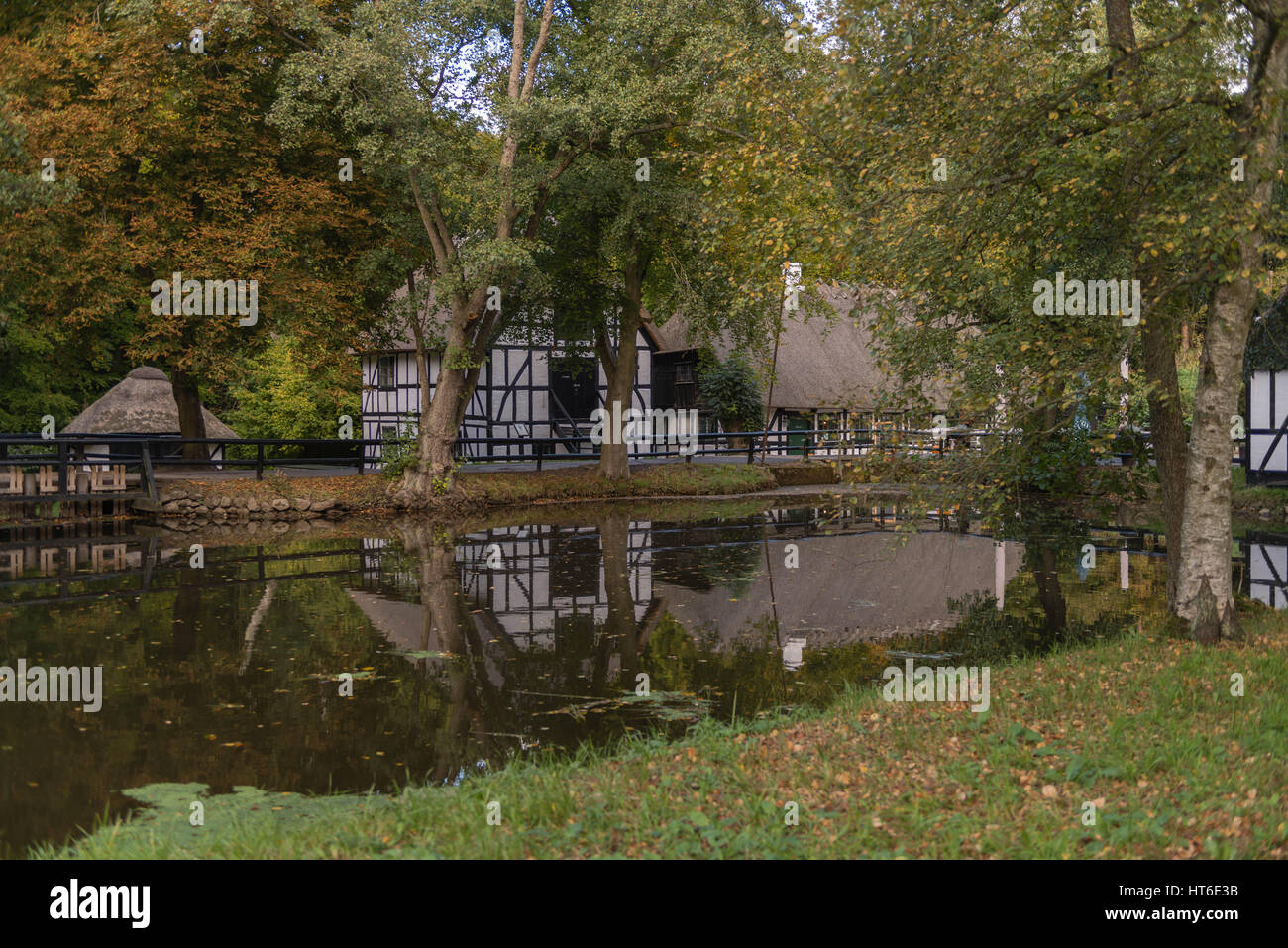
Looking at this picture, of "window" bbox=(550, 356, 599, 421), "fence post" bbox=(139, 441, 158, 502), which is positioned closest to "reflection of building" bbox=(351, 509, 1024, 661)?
"fence post" bbox=(139, 441, 158, 502)

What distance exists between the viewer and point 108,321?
3362cm

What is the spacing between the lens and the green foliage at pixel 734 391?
38.3 metres

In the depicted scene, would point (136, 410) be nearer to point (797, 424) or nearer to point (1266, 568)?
point (1266, 568)

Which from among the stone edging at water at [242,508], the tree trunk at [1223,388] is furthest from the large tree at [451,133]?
the tree trunk at [1223,388]

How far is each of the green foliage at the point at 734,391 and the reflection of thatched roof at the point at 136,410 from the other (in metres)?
17.8

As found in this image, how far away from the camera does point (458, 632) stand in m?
11.4

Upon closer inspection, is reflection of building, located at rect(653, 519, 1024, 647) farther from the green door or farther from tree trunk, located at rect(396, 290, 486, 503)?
the green door

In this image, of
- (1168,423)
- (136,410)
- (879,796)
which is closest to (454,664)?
(879,796)

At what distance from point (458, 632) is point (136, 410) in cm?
1833

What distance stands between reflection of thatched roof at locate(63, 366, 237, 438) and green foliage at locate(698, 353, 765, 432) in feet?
58.3

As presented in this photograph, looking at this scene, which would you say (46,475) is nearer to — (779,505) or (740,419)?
(779,505)

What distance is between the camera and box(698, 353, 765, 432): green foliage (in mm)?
38281

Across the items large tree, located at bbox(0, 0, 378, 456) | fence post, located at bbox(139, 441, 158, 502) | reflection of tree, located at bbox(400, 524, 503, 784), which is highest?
large tree, located at bbox(0, 0, 378, 456)
